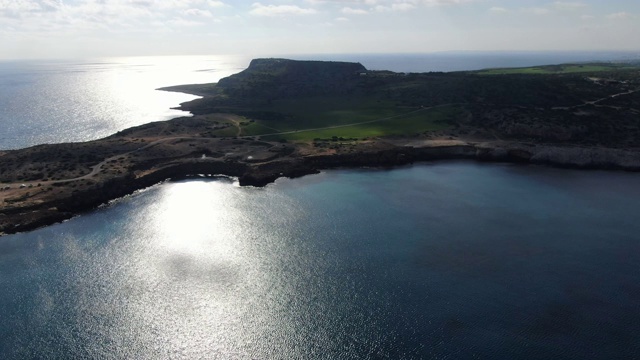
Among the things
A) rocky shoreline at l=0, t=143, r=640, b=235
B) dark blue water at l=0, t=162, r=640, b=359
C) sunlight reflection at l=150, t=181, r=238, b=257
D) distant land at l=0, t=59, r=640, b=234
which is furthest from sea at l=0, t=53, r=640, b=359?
distant land at l=0, t=59, r=640, b=234

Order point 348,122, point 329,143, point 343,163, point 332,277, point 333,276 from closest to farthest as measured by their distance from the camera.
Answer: point 332,277, point 333,276, point 343,163, point 329,143, point 348,122

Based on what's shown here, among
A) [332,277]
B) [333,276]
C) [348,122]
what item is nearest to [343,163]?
[348,122]

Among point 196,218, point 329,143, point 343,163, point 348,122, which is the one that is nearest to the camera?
point 196,218

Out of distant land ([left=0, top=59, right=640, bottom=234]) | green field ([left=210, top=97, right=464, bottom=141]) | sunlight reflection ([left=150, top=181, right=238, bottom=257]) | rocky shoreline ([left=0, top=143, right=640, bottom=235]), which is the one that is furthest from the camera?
green field ([left=210, top=97, right=464, bottom=141])

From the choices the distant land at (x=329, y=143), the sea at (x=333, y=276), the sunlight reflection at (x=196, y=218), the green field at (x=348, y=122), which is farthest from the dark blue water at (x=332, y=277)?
the green field at (x=348, y=122)

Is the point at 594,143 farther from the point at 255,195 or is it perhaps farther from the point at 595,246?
the point at 255,195

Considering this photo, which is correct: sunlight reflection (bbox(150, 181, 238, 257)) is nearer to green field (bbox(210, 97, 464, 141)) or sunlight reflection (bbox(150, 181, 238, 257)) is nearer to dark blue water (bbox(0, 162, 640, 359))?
dark blue water (bbox(0, 162, 640, 359))

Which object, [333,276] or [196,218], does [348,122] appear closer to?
[196,218]

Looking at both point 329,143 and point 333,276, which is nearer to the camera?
point 333,276
